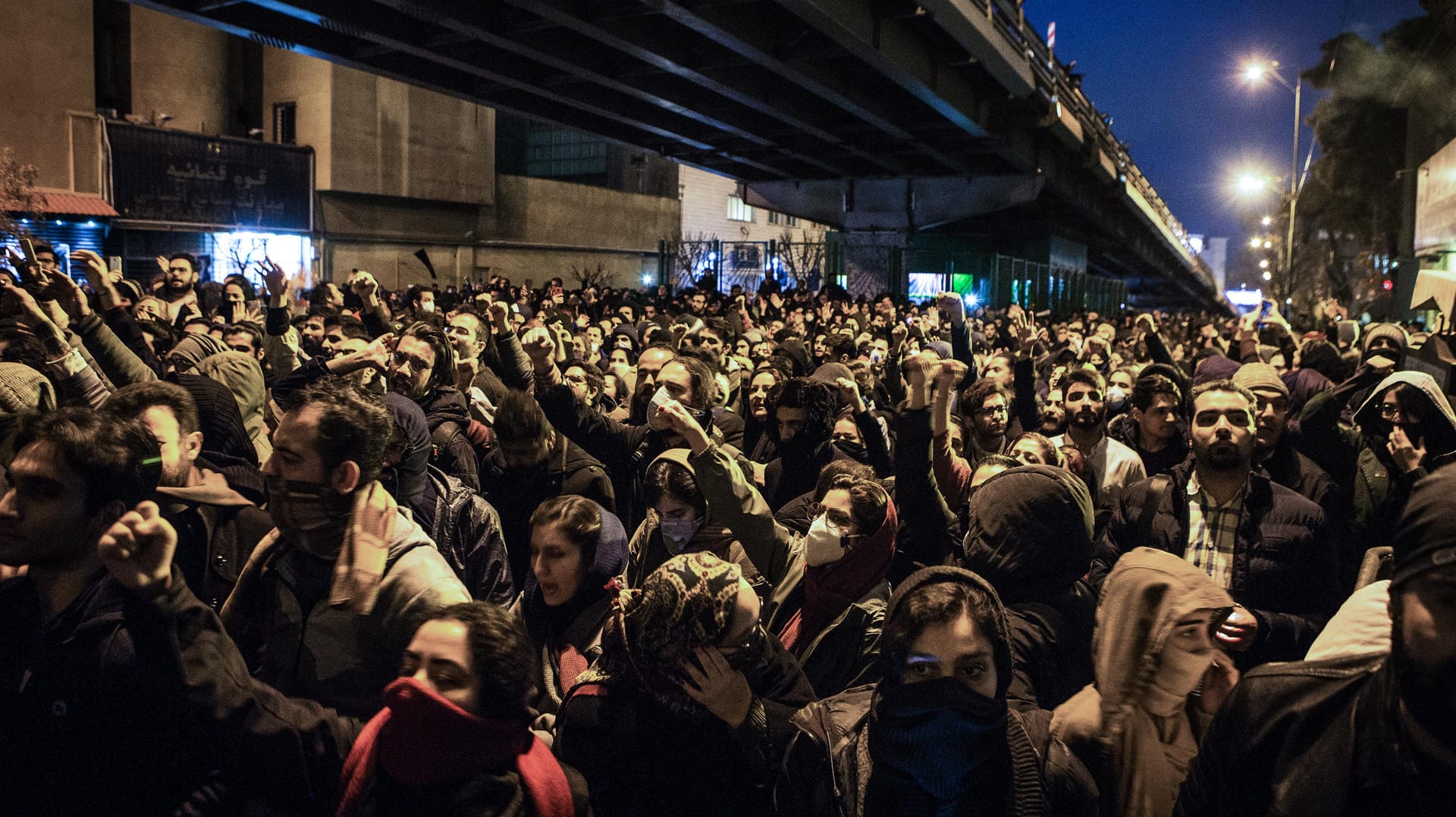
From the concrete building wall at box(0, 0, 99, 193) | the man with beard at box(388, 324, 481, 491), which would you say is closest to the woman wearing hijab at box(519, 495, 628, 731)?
the man with beard at box(388, 324, 481, 491)

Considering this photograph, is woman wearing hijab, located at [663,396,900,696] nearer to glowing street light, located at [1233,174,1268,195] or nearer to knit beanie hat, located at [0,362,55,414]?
knit beanie hat, located at [0,362,55,414]

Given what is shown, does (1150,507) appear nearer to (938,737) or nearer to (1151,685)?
(1151,685)

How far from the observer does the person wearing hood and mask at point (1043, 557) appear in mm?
2717

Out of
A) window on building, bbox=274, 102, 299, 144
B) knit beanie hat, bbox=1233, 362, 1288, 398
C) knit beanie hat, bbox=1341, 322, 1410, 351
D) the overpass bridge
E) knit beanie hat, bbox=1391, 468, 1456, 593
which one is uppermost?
window on building, bbox=274, 102, 299, 144

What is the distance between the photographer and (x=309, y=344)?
28.9 ft

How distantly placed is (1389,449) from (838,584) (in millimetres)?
2894

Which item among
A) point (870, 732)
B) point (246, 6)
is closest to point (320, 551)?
point (870, 732)

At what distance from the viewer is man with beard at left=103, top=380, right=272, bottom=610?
124 inches

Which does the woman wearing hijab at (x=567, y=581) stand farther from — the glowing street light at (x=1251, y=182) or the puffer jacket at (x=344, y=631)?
the glowing street light at (x=1251, y=182)

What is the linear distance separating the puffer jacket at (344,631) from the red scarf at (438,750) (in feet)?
1.26

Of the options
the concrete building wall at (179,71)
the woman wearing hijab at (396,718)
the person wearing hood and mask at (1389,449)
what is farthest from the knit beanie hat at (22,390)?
the concrete building wall at (179,71)

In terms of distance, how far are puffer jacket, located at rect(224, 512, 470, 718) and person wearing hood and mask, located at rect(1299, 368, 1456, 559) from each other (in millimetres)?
3854

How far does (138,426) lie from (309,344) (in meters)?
6.66

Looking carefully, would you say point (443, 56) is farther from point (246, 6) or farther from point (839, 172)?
point (839, 172)
